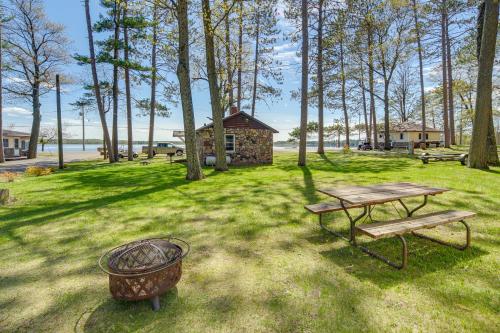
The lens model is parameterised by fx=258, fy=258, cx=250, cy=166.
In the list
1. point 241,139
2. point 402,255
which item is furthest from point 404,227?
point 241,139

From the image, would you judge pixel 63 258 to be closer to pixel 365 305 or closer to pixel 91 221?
pixel 91 221

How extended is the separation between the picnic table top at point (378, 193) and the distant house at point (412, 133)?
3549cm

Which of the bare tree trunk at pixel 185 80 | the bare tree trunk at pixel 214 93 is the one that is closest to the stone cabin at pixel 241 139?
the bare tree trunk at pixel 214 93

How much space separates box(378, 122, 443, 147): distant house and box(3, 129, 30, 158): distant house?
47802 millimetres

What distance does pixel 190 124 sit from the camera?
1054 centimetres

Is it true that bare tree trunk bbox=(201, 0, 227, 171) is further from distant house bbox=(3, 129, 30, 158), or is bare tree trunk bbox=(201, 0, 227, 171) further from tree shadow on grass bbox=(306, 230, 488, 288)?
distant house bbox=(3, 129, 30, 158)

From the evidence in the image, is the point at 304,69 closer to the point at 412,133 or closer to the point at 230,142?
the point at 230,142

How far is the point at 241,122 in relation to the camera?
1811cm

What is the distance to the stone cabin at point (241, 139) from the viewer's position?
17.8 metres

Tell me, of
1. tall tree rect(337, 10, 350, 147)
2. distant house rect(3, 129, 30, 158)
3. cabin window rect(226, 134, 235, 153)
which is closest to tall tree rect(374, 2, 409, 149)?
tall tree rect(337, 10, 350, 147)

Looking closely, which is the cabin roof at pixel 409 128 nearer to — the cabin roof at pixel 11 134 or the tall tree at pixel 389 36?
the tall tree at pixel 389 36

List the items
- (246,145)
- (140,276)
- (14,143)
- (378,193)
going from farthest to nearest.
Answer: (14,143) < (246,145) < (378,193) < (140,276)

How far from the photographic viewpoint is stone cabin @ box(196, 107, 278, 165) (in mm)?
17812

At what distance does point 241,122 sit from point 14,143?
2949 centimetres
